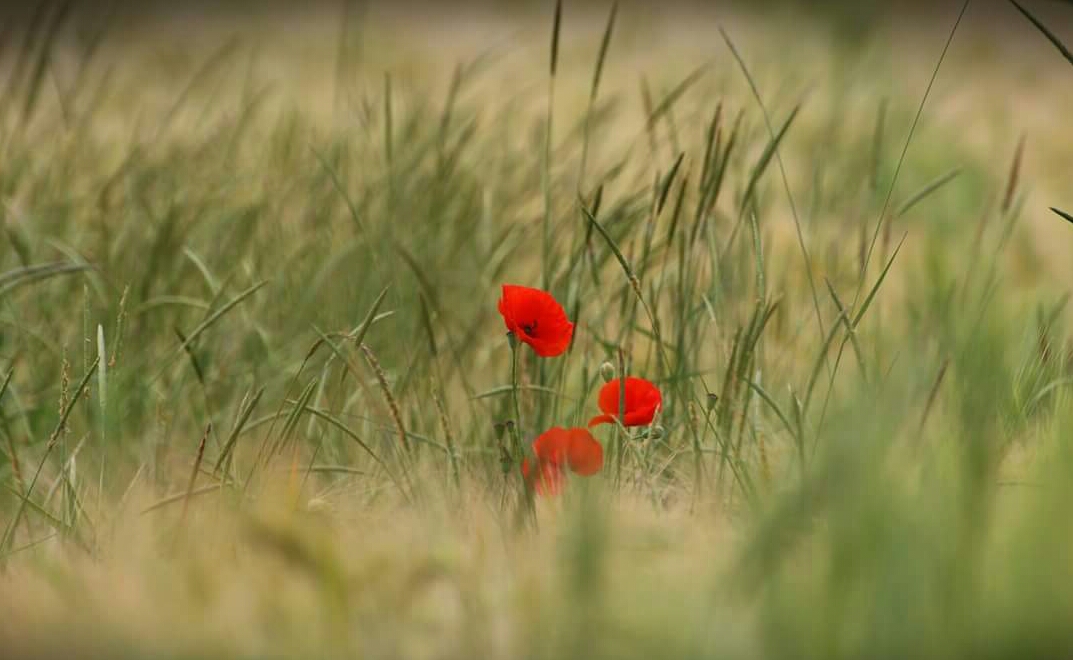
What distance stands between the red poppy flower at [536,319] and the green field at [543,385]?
5 cm

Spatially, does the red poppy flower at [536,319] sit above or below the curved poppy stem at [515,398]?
above

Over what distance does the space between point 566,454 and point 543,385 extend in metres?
0.29

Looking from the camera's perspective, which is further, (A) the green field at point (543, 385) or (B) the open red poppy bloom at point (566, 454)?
(B) the open red poppy bloom at point (566, 454)

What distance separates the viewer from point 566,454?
809 mm

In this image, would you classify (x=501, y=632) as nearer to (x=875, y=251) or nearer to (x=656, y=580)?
(x=656, y=580)

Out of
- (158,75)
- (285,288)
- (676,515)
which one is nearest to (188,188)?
(285,288)

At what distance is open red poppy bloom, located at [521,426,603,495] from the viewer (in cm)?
80

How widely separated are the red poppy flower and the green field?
48mm

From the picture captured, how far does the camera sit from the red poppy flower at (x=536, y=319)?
0.87 m

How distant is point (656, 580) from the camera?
0.58m

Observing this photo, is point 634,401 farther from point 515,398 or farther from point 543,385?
point 543,385

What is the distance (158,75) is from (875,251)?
215cm

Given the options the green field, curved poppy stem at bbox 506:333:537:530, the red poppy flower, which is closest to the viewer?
the green field

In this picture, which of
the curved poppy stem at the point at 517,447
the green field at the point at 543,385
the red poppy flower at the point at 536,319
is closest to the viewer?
the green field at the point at 543,385
